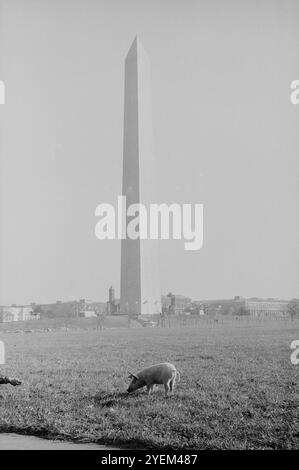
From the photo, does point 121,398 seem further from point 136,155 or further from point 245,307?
point 136,155

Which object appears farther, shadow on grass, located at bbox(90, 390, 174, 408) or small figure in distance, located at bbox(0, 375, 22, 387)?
small figure in distance, located at bbox(0, 375, 22, 387)

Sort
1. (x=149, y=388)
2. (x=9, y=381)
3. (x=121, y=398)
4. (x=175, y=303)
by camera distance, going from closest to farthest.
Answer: (x=121, y=398) < (x=149, y=388) < (x=9, y=381) < (x=175, y=303)

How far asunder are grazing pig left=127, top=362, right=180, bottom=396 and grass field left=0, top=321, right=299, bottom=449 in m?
0.19

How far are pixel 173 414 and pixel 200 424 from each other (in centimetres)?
50

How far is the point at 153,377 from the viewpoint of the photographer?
30.5ft

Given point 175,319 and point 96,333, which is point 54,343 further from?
point 175,319

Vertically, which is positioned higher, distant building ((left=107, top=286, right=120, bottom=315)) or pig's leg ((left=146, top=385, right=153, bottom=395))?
distant building ((left=107, top=286, right=120, bottom=315))

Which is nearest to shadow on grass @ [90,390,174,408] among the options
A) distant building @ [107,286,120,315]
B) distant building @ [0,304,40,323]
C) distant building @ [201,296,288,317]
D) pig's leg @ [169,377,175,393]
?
pig's leg @ [169,377,175,393]

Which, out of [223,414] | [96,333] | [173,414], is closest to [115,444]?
[173,414]

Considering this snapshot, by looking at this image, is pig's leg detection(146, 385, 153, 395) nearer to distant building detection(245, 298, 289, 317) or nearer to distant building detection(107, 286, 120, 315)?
distant building detection(245, 298, 289, 317)

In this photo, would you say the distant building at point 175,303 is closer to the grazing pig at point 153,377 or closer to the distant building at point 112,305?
the distant building at point 112,305

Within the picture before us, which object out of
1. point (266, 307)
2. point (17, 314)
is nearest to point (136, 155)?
point (17, 314)

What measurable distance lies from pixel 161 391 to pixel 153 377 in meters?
0.28

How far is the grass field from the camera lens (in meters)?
7.59
